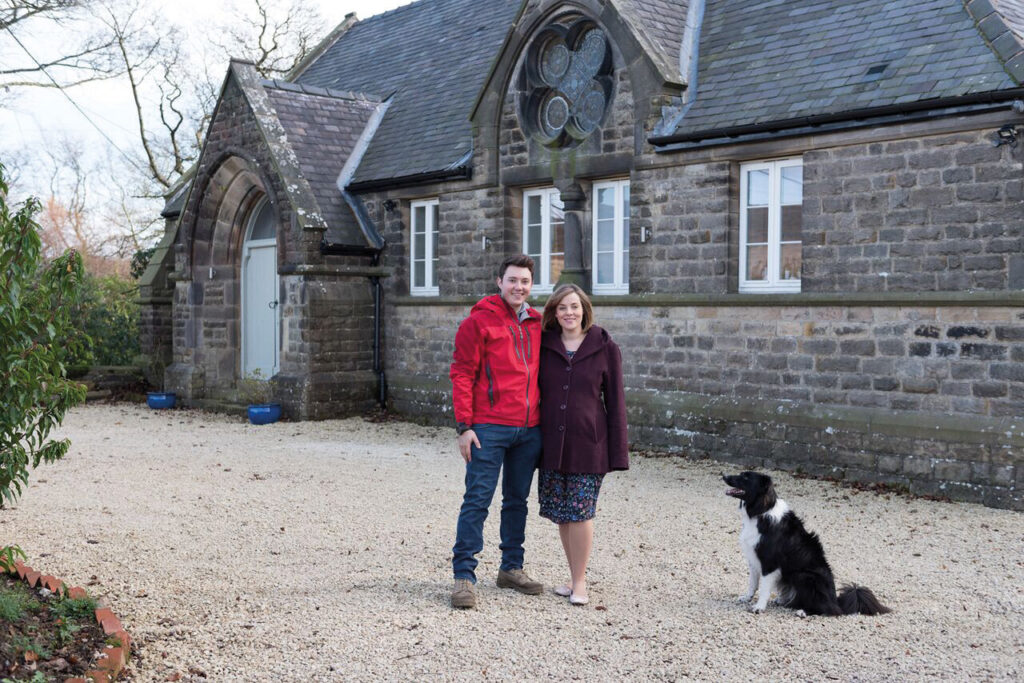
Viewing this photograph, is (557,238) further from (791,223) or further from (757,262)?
(791,223)

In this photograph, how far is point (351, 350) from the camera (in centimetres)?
1670

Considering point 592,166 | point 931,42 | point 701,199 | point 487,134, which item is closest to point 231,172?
point 487,134

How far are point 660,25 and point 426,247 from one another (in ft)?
16.8

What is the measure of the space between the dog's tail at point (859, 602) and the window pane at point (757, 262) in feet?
20.4

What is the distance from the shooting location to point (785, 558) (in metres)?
6.03

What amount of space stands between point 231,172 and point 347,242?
111 inches

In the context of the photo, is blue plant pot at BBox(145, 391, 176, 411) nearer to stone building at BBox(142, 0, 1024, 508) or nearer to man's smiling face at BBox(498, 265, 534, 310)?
stone building at BBox(142, 0, 1024, 508)

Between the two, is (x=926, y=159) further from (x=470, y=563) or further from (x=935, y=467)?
(x=470, y=563)

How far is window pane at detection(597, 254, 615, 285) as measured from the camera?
44.9 feet

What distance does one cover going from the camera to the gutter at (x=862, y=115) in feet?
31.4

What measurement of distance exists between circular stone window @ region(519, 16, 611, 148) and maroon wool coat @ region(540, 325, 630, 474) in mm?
7807

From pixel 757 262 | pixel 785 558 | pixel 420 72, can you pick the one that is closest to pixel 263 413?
pixel 420 72

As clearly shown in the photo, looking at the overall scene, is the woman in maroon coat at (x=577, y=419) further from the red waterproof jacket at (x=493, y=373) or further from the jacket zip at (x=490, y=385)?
the jacket zip at (x=490, y=385)

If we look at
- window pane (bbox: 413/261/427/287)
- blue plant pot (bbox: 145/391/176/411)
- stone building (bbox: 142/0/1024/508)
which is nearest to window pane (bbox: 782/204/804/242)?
stone building (bbox: 142/0/1024/508)
